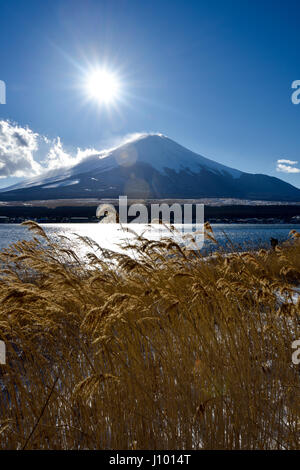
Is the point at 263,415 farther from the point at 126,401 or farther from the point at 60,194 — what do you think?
the point at 60,194

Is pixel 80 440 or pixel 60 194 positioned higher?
pixel 60 194

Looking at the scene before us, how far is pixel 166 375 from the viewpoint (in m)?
2.58

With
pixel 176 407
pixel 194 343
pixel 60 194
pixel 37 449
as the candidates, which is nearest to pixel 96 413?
pixel 37 449

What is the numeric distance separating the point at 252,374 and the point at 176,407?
0.76 meters

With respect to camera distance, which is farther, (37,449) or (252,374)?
(252,374)

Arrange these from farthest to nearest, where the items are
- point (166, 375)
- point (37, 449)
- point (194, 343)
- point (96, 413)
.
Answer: point (194, 343) < point (166, 375) < point (96, 413) < point (37, 449)

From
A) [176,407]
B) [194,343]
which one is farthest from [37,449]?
[194,343]

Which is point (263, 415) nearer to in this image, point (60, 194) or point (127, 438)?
point (127, 438)
